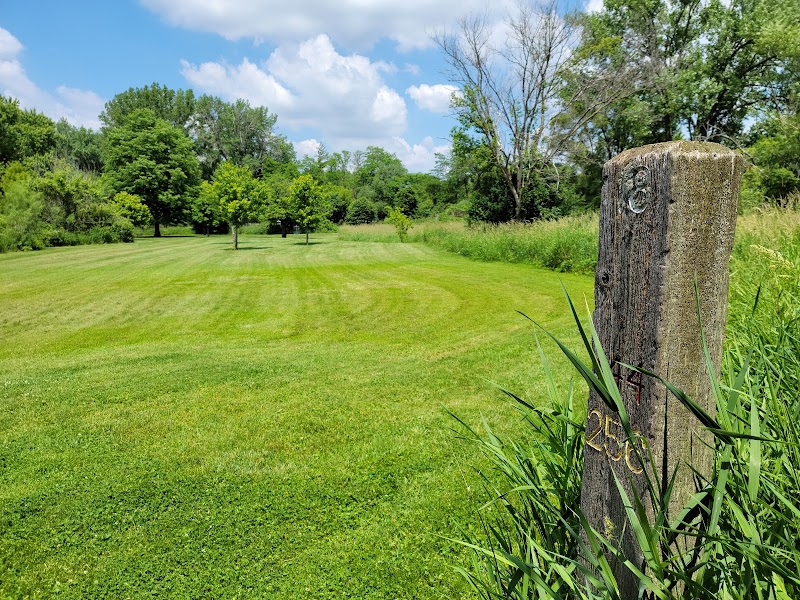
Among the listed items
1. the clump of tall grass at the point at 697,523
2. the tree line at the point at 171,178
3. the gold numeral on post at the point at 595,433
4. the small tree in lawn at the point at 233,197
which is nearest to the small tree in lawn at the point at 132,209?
the tree line at the point at 171,178

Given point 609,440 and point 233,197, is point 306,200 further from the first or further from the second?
point 609,440

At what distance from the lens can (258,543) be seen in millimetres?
2760

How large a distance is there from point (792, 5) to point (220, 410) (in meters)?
32.3

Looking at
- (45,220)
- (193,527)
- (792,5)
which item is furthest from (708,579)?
(45,220)

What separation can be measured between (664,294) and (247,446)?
11.5 ft

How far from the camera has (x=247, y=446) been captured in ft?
12.7

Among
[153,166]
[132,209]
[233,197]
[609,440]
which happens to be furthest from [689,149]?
[153,166]

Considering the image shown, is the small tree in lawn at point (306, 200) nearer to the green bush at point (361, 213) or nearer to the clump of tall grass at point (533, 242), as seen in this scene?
the clump of tall grass at point (533, 242)

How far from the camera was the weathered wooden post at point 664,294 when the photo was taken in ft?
3.67

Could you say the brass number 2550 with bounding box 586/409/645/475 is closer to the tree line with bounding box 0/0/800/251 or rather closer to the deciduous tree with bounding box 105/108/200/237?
the tree line with bounding box 0/0/800/251

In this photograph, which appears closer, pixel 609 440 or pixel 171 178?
pixel 609 440

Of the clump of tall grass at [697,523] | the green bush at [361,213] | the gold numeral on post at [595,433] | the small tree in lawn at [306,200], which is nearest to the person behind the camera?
→ the clump of tall grass at [697,523]

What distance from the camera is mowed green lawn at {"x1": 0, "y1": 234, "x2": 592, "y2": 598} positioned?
258 cm

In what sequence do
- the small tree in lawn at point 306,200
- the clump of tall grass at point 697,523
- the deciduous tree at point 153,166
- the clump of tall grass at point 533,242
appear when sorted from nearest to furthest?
the clump of tall grass at point 697,523 < the clump of tall grass at point 533,242 < the small tree in lawn at point 306,200 < the deciduous tree at point 153,166
